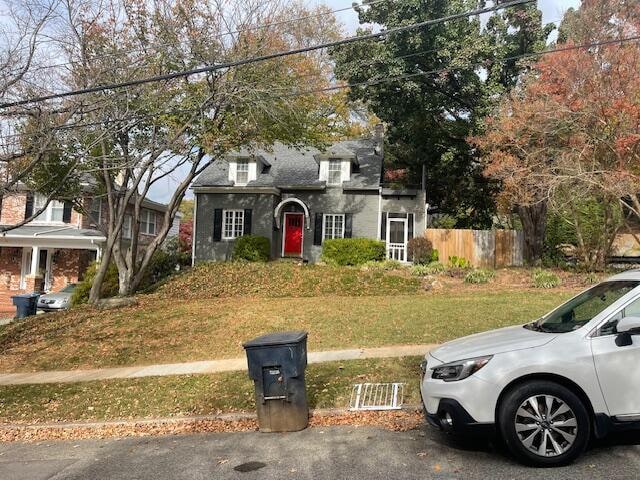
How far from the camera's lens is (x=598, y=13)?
652 inches

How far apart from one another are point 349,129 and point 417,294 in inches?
752

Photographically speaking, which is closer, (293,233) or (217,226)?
(217,226)

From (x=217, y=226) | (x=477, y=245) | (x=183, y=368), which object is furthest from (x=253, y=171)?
(x=183, y=368)

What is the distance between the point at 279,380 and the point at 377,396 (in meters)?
1.66

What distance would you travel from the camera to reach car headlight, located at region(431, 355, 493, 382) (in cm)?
474

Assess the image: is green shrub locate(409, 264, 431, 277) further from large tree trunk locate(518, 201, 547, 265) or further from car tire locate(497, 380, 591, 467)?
car tire locate(497, 380, 591, 467)

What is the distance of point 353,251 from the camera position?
22.6 metres

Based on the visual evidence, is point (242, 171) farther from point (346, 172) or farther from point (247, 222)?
point (346, 172)

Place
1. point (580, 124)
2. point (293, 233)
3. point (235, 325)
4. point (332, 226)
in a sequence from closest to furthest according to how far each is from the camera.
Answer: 1. point (235, 325)
2. point (580, 124)
3. point (332, 226)
4. point (293, 233)

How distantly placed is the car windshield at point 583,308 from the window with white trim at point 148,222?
27.9m

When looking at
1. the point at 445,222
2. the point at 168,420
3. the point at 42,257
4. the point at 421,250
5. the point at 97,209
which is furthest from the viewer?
the point at 445,222

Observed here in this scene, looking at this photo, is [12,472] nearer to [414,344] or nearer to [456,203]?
[414,344]

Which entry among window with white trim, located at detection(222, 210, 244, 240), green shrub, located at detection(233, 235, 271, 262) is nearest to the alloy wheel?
green shrub, located at detection(233, 235, 271, 262)

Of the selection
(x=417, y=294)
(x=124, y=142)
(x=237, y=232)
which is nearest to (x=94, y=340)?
(x=124, y=142)
